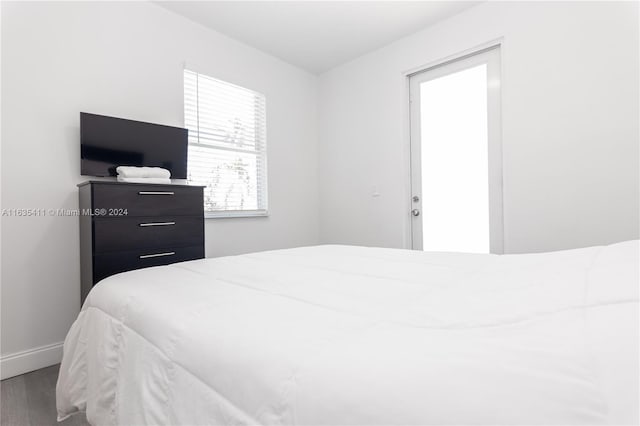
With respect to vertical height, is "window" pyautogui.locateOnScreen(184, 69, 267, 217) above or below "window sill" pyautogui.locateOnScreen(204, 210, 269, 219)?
above

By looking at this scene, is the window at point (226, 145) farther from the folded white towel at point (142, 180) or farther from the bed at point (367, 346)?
the bed at point (367, 346)

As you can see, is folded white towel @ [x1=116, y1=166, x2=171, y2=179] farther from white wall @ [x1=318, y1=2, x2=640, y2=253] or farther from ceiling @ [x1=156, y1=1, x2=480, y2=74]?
white wall @ [x1=318, y1=2, x2=640, y2=253]

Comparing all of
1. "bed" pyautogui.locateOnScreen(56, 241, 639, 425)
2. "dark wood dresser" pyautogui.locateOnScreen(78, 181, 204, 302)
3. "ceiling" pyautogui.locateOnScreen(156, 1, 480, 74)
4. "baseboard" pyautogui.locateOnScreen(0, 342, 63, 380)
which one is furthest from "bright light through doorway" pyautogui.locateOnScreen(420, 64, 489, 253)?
"baseboard" pyautogui.locateOnScreen(0, 342, 63, 380)

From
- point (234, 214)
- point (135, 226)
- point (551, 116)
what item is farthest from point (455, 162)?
point (135, 226)

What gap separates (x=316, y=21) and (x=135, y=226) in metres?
2.43

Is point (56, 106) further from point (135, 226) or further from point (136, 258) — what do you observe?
point (136, 258)

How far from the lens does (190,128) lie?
306 centimetres

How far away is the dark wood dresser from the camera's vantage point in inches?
80.7

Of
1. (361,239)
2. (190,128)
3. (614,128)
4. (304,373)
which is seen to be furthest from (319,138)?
(304,373)

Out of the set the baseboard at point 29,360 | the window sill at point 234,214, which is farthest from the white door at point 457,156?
the baseboard at point 29,360

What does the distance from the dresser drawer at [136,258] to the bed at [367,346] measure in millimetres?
899

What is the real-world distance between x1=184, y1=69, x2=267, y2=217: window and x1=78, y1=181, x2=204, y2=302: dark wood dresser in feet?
2.13

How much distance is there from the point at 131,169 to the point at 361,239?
8.15ft

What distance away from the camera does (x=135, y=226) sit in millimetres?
2209
